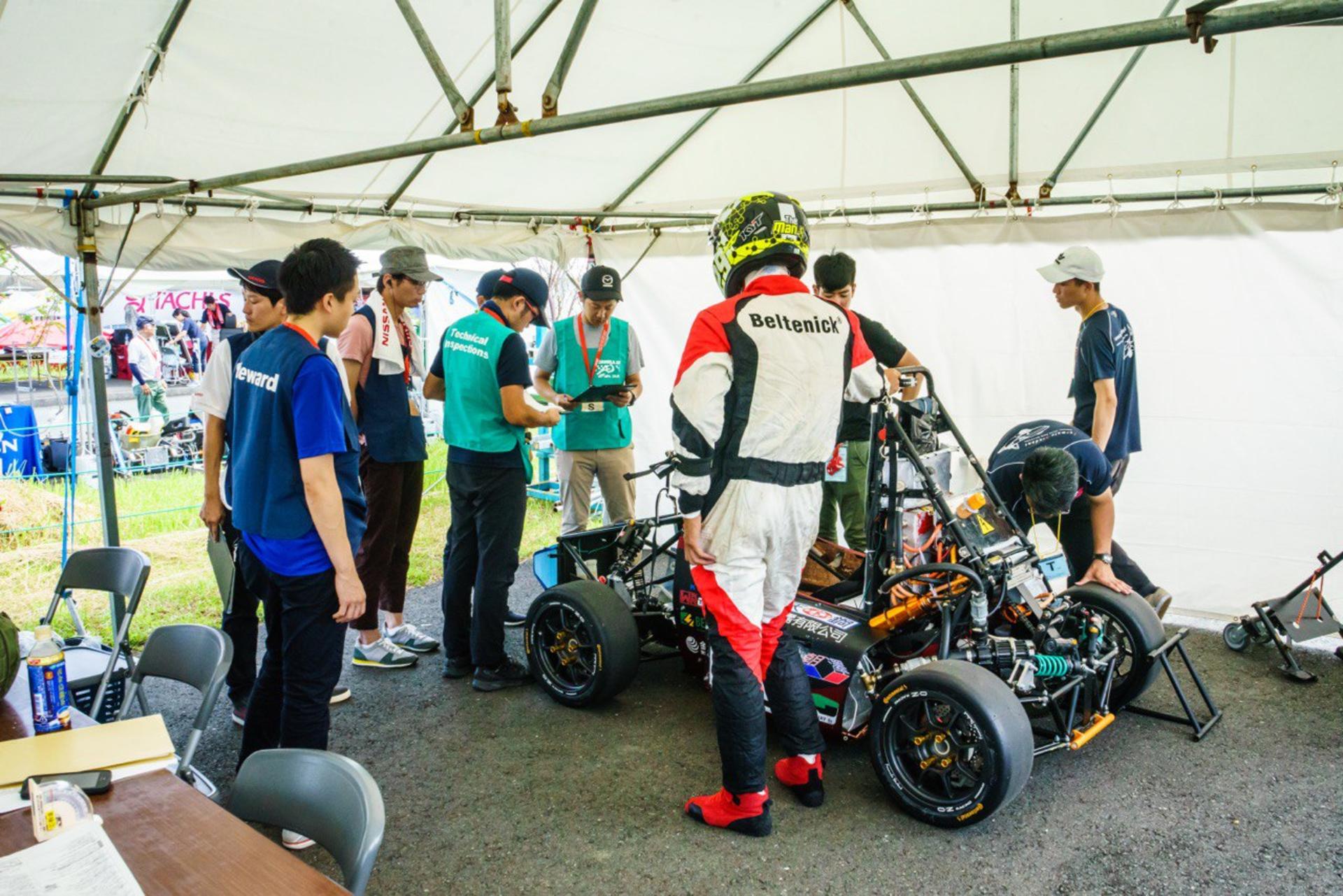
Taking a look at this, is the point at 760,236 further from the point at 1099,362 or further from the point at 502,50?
the point at 1099,362

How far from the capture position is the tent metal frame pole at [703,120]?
387 cm

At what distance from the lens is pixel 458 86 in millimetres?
3773

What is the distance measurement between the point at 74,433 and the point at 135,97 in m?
1.56

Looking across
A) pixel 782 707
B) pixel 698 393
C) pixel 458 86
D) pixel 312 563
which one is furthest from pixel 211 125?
pixel 782 707

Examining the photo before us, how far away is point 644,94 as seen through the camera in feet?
13.6

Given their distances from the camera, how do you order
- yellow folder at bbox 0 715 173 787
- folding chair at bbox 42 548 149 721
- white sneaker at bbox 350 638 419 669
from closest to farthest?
yellow folder at bbox 0 715 173 787 < folding chair at bbox 42 548 149 721 < white sneaker at bbox 350 638 419 669

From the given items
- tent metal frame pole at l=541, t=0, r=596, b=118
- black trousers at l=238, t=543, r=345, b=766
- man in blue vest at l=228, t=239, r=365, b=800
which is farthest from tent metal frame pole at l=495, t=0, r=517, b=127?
black trousers at l=238, t=543, r=345, b=766

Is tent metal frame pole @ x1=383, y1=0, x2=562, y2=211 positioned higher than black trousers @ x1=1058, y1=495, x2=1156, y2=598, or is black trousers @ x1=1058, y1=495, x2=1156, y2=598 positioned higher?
tent metal frame pole @ x1=383, y1=0, x2=562, y2=211

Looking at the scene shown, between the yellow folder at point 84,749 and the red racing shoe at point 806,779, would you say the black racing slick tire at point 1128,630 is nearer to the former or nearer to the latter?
the red racing shoe at point 806,779

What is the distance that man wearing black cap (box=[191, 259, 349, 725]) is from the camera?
2.94 meters

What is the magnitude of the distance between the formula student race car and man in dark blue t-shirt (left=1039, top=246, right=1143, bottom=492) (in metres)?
0.88

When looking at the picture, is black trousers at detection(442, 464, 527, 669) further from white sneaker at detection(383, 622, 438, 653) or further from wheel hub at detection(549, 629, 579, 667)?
white sneaker at detection(383, 622, 438, 653)

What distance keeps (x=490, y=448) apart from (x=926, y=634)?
1.74m

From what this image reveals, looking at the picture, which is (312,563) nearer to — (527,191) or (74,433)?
(74,433)
